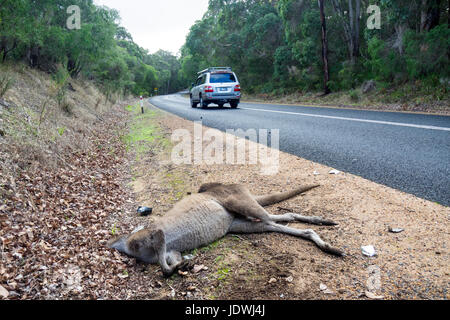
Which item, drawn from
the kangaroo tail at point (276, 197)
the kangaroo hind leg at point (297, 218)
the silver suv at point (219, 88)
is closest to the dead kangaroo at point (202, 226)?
the kangaroo hind leg at point (297, 218)

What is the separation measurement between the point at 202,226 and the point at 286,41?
83.9ft

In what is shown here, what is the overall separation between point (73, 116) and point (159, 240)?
928cm

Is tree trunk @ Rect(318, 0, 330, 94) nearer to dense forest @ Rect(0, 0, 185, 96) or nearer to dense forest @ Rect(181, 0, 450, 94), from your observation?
dense forest @ Rect(181, 0, 450, 94)

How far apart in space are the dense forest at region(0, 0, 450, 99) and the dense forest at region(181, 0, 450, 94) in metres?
0.05

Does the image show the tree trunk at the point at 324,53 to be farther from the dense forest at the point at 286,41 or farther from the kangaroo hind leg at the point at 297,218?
the kangaroo hind leg at the point at 297,218

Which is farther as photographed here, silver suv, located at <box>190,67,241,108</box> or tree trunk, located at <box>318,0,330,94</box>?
tree trunk, located at <box>318,0,330,94</box>

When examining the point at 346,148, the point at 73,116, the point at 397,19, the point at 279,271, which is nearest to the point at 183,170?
the point at 346,148

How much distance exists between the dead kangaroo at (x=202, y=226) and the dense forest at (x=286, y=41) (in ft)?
31.9

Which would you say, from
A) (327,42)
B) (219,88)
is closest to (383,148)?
(219,88)

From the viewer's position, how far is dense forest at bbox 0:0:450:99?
46.6ft

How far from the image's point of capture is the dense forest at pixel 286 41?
559 inches

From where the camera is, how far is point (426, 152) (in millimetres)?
5906

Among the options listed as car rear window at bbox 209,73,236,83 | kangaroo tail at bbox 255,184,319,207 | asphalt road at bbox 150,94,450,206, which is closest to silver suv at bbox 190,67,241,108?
car rear window at bbox 209,73,236,83
